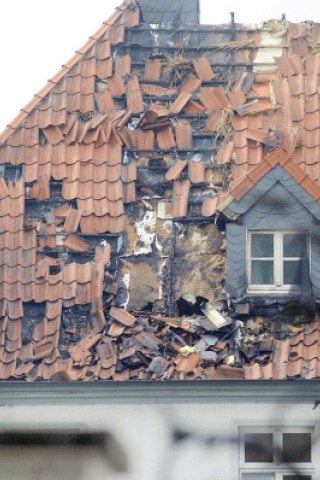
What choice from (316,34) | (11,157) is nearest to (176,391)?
(11,157)

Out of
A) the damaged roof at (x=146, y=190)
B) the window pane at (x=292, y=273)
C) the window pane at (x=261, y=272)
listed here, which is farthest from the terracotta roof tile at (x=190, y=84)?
the window pane at (x=292, y=273)

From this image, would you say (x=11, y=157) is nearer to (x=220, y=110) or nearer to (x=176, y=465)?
(x=220, y=110)

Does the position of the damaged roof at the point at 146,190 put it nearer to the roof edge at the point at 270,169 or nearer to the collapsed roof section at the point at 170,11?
the roof edge at the point at 270,169

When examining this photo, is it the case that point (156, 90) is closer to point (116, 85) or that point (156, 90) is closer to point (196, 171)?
point (116, 85)

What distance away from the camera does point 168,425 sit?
20172mm

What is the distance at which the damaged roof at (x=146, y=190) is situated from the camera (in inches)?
805

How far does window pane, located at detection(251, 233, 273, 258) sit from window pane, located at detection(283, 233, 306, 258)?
18 centimetres

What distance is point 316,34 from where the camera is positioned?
893 inches

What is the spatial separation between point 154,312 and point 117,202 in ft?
4.89

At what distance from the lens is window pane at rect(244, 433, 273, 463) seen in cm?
2020

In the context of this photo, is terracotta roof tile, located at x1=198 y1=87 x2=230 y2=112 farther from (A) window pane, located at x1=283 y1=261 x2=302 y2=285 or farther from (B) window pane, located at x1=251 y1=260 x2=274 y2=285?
(A) window pane, located at x1=283 y1=261 x2=302 y2=285

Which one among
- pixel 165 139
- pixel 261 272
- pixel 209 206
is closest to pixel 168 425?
pixel 261 272

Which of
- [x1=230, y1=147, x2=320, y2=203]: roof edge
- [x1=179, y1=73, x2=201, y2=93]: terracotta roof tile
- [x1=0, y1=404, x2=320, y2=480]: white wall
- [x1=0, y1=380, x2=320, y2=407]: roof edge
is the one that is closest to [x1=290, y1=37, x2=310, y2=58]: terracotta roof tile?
[x1=179, y1=73, x2=201, y2=93]: terracotta roof tile

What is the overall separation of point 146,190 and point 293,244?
6.31 ft
